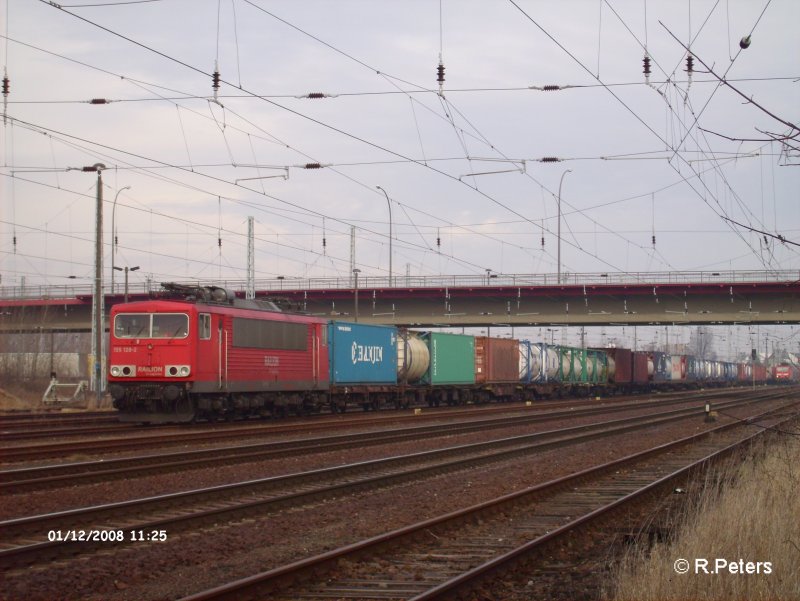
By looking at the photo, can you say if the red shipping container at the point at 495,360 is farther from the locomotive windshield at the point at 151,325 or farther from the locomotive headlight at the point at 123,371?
the locomotive headlight at the point at 123,371

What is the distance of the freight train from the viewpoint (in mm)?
25266

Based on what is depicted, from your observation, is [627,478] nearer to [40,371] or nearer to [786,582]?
[786,582]

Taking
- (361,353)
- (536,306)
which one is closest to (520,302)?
(536,306)

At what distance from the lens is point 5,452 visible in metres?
18.5

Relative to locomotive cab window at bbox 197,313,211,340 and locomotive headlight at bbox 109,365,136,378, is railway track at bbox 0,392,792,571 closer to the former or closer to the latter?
locomotive cab window at bbox 197,313,211,340

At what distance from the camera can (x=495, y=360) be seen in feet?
155

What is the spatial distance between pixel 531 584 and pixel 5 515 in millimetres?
7003

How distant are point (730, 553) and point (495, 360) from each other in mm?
38519

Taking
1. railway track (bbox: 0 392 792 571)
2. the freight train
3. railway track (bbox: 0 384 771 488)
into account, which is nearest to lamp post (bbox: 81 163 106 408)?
the freight train

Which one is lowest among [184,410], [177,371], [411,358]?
[184,410]

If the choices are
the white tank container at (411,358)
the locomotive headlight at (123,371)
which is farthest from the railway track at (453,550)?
the white tank container at (411,358)

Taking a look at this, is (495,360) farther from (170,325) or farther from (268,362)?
(170,325)

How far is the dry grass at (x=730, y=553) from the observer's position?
24.3ft

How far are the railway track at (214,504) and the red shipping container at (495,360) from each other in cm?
2482
